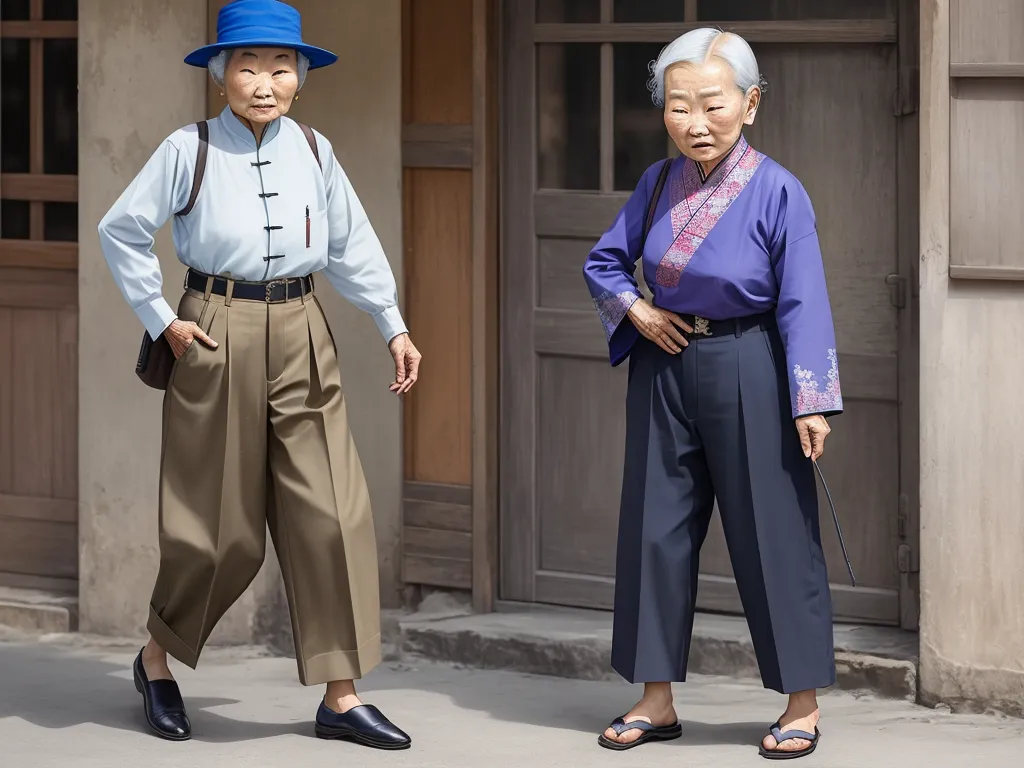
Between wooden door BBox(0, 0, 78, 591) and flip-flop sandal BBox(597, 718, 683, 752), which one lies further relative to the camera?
wooden door BBox(0, 0, 78, 591)

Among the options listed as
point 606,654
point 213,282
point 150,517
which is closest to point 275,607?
point 150,517

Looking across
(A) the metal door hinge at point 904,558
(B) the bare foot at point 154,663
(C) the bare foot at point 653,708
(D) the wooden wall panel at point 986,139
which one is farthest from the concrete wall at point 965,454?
(B) the bare foot at point 154,663

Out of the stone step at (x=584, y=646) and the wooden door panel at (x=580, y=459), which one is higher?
the wooden door panel at (x=580, y=459)

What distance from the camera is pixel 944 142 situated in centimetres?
536

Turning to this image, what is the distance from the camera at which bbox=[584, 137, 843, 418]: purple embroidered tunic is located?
16.0 feet

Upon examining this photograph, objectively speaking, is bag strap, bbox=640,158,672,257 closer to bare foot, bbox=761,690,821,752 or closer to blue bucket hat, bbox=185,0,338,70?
blue bucket hat, bbox=185,0,338,70

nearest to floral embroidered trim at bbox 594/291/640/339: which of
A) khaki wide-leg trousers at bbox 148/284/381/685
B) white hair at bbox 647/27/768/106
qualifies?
white hair at bbox 647/27/768/106

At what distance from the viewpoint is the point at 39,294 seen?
6.75m

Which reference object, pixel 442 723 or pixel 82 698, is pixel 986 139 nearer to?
pixel 442 723

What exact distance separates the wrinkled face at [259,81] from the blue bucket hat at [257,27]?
31 millimetres

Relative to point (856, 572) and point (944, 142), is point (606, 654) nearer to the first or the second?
point (856, 572)

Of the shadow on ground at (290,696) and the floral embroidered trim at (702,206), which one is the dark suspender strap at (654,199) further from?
the shadow on ground at (290,696)

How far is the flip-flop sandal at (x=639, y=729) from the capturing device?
5.18 metres

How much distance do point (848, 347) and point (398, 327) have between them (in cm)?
147
